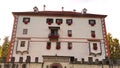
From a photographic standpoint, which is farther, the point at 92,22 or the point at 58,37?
the point at 92,22

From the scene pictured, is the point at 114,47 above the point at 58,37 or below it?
below

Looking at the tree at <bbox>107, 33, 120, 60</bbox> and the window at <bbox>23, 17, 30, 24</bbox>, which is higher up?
the window at <bbox>23, 17, 30, 24</bbox>

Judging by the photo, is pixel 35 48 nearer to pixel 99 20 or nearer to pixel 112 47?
pixel 99 20

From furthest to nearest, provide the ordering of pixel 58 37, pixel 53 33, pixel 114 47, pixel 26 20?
1. pixel 114 47
2. pixel 26 20
3. pixel 53 33
4. pixel 58 37

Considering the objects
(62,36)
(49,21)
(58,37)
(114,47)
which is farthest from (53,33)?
(114,47)

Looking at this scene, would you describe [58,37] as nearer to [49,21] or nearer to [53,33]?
[53,33]

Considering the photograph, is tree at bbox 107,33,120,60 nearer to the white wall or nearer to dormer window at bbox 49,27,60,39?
the white wall

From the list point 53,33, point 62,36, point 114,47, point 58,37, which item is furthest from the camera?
point 114,47

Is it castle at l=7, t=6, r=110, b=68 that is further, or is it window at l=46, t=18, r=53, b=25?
window at l=46, t=18, r=53, b=25

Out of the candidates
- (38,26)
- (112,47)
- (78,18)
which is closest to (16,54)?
(38,26)

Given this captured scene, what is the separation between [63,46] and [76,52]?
2.74 metres

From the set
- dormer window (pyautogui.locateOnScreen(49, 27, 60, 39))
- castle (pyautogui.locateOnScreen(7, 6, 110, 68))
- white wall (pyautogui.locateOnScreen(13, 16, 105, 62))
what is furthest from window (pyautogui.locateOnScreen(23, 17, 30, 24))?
dormer window (pyautogui.locateOnScreen(49, 27, 60, 39))

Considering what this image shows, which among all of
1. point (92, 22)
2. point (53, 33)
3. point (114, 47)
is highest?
point (92, 22)

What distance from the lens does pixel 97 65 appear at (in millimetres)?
32250
